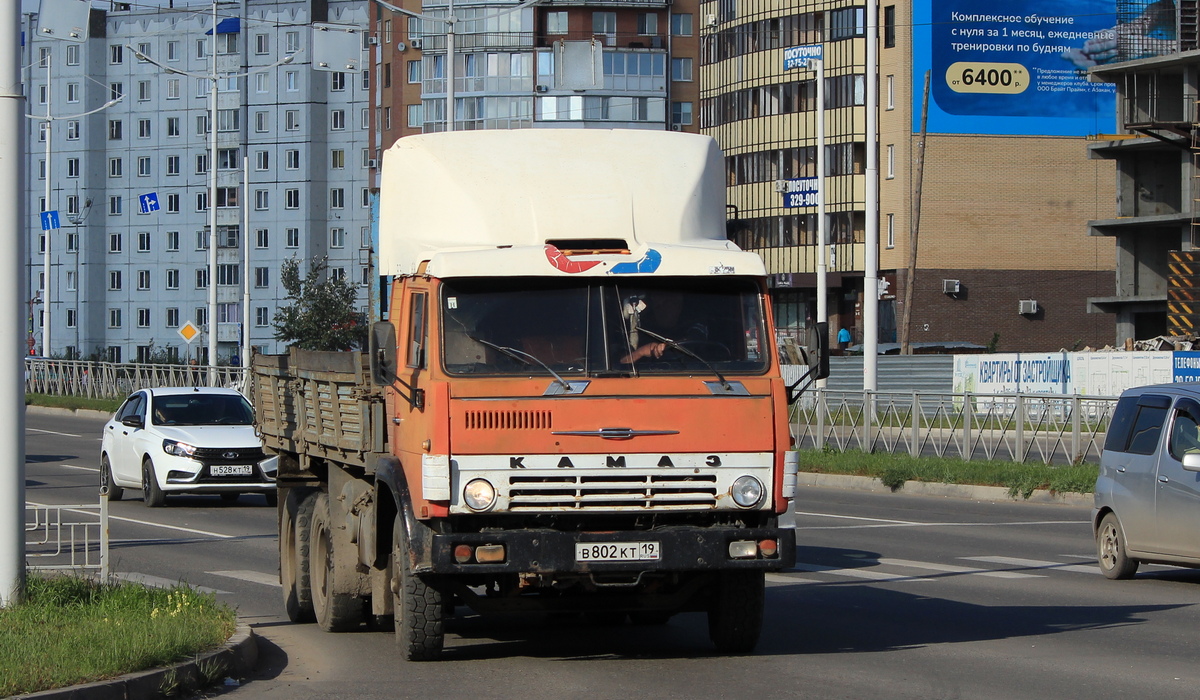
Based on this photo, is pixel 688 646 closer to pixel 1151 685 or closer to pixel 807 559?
pixel 1151 685

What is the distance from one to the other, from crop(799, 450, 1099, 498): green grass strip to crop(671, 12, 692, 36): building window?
5904 centimetres

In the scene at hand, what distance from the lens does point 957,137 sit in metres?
70.5

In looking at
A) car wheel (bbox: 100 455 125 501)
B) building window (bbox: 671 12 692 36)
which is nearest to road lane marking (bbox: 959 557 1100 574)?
car wheel (bbox: 100 455 125 501)

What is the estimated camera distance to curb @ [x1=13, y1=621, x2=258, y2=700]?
7676 mm

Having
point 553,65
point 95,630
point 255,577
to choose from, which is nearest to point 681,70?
point 553,65

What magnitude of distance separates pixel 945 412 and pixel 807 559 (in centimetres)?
1216

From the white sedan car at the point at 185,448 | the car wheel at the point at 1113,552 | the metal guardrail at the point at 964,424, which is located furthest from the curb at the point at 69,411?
the car wheel at the point at 1113,552

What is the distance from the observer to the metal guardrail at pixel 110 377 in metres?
47.8

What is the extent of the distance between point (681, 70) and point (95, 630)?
260 feet

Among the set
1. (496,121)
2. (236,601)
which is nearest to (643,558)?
(236,601)

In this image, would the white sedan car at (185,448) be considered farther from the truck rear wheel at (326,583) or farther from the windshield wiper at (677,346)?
the windshield wiper at (677,346)

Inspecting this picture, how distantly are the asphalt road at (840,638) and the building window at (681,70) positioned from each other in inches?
2740

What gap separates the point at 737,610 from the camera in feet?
31.7

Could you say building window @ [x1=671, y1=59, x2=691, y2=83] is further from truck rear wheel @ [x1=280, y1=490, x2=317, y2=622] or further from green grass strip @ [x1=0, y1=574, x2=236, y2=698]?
green grass strip @ [x1=0, y1=574, x2=236, y2=698]
